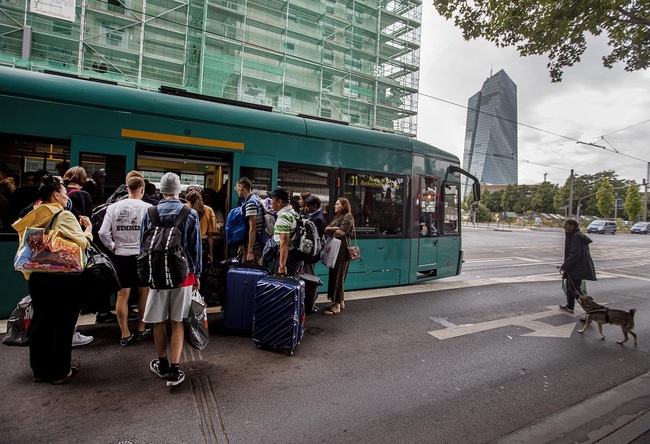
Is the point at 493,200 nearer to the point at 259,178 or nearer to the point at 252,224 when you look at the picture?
the point at 259,178

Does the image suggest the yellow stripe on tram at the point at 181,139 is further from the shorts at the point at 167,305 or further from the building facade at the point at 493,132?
the building facade at the point at 493,132

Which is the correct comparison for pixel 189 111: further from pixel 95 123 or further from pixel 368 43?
pixel 368 43

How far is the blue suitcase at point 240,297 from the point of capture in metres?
4.52

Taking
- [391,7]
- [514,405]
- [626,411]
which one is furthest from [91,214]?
[391,7]

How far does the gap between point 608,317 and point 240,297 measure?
205 inches

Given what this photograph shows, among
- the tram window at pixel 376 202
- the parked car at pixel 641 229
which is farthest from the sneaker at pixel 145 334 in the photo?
the parked car at pixel 641 229

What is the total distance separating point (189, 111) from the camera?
5.35m

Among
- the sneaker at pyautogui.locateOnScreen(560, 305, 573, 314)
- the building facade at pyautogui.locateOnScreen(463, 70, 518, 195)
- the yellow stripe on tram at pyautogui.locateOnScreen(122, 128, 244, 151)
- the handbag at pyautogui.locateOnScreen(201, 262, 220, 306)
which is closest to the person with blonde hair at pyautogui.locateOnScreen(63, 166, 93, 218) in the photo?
the yellow stripe on tram at pyautogui.locateOnScreen(122, 128, 244, 151)

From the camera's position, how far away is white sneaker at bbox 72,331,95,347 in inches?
159

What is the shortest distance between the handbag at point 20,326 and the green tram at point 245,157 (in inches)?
60.1

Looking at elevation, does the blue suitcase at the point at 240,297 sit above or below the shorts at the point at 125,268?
below

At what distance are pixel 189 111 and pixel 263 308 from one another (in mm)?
3148

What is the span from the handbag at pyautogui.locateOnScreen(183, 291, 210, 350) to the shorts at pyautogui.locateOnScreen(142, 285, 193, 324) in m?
0.09

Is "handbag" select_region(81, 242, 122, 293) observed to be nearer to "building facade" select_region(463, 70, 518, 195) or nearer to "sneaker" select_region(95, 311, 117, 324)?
"sneaker" select_region(95, 311, 117, 324)
